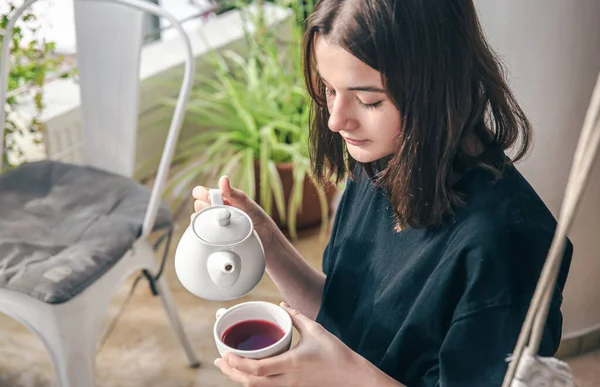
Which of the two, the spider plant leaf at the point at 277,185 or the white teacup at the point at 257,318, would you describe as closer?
the white teacup at the point at 257,318

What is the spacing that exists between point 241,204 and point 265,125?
1396 millimetres

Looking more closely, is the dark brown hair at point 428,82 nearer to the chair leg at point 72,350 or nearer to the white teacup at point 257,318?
the white teacup at point 257,318

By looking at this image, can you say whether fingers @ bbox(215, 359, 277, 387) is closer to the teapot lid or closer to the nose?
the teapot lid

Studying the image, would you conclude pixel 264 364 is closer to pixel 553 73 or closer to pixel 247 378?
pixel 247 378

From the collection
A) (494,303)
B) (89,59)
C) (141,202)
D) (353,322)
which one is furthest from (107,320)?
(494,303)

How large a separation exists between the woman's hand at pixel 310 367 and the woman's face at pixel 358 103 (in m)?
0.22

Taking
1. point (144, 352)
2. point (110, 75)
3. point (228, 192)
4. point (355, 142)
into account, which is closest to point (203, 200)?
point (228, 192)

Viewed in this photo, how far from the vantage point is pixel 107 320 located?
213 cm

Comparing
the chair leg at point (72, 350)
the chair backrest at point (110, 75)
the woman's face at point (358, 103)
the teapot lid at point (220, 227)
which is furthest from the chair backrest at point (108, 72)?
the woman's face at point (358, 103)

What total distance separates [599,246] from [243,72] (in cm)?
144

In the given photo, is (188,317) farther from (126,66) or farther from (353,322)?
(353,322)

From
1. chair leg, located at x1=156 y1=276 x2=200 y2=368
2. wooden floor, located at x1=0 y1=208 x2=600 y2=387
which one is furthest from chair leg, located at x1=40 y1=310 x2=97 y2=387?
wooden floor, located at x1=0 y1=208 x2=600 y2=387

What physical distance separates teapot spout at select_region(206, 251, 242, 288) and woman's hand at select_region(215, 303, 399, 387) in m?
0.11

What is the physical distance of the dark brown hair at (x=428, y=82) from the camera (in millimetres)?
747
